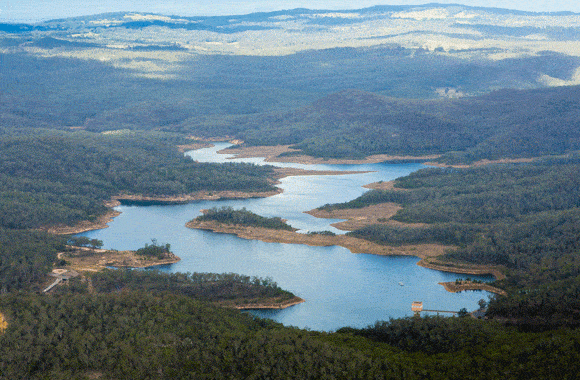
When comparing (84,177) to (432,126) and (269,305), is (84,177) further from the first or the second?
(432,126)

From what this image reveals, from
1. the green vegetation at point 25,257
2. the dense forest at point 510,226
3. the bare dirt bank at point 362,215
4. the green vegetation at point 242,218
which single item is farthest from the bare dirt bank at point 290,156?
the green vegetation at point 25,257

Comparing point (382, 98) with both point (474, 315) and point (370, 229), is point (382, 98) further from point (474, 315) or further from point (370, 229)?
point (474, 315)

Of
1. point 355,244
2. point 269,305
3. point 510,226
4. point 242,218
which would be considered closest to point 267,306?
point 269,305

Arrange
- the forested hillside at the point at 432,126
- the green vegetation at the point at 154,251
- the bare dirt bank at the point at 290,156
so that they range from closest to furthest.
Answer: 1. the green vegetation at the point at 154,251
2. the bare dirt bank at the point at 290,156
3. the forested hillside at the point at 432,126

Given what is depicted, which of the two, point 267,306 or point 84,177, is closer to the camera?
point 267,306

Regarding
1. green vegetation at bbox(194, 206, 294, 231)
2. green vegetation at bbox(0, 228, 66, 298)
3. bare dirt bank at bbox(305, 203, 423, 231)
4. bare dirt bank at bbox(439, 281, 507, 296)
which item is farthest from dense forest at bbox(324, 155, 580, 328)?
green vegetation at bbox(0, 228, 66, 298)

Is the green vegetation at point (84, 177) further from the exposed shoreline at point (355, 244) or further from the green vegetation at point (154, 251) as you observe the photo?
the exposed shoreline at point (355, 244)
